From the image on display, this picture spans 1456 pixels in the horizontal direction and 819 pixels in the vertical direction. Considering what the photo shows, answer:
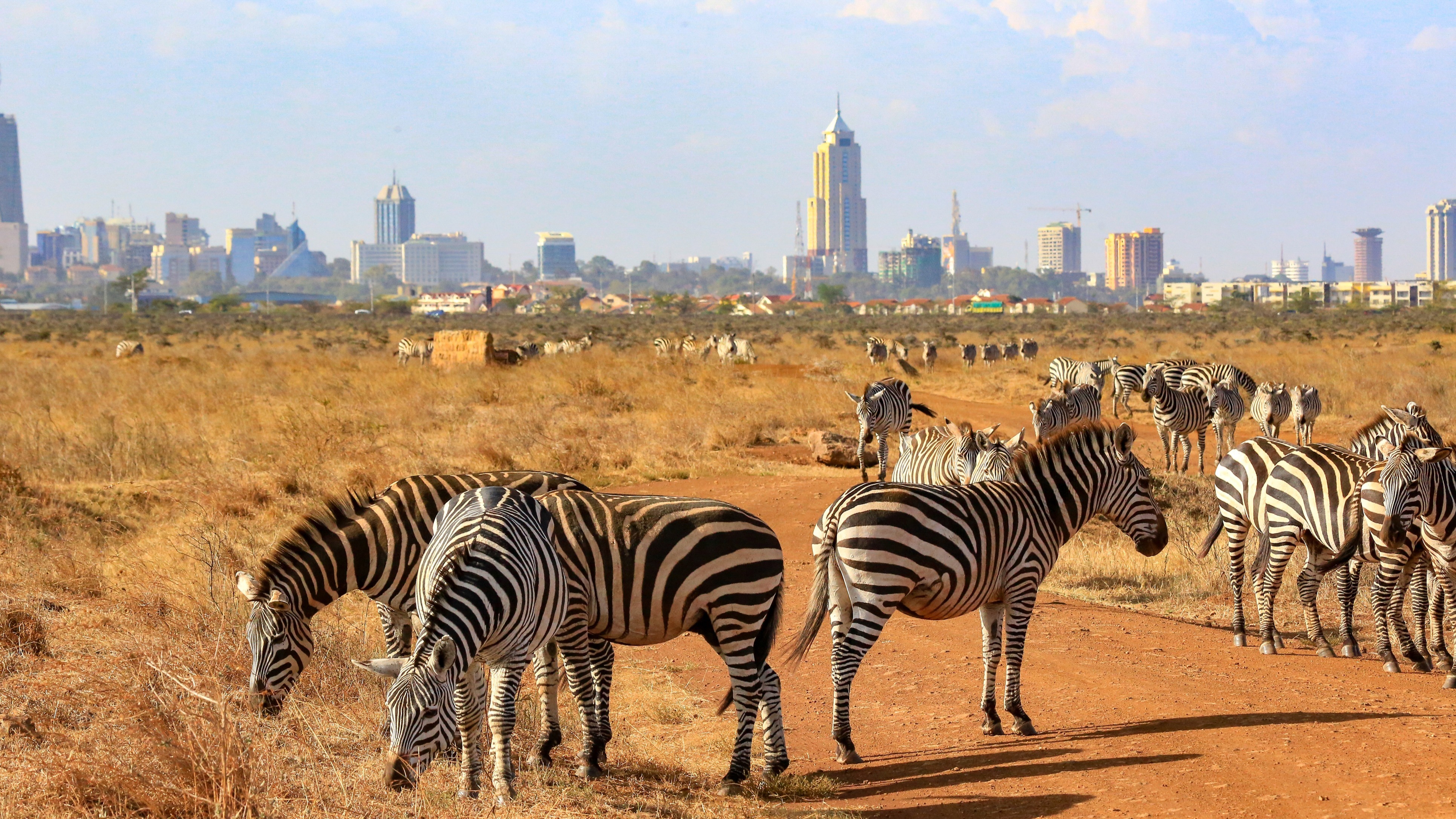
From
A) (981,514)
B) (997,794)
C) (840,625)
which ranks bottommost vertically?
(997,794)

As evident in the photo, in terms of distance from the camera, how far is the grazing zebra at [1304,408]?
812 inches

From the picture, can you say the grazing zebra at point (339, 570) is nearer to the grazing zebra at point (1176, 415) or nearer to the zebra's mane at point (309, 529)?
the zebra's mane at point (309, 529)

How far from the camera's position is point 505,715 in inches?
219

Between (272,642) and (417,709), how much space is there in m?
1.87

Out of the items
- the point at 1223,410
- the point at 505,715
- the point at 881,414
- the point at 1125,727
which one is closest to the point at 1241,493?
the point at 1125,727

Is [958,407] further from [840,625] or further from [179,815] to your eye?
[179,815]

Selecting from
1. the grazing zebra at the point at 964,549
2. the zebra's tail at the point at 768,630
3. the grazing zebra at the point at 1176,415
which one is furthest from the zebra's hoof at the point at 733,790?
the grazing zebra at the point at 1176,415

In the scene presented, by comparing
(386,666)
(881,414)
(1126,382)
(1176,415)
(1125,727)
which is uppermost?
(1126,382)

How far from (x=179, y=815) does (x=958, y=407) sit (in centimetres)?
2379

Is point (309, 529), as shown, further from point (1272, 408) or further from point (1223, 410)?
point (1272, 408)

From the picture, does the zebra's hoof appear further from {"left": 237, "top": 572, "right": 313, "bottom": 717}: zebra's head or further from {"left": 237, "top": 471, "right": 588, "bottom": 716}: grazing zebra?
{"left": 237, "top": 572, "right": 313, "bottom": 717}: zebra's head

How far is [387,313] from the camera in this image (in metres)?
116

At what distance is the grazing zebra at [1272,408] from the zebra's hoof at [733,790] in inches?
675

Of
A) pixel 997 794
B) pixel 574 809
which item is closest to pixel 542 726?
pixel 574 809
